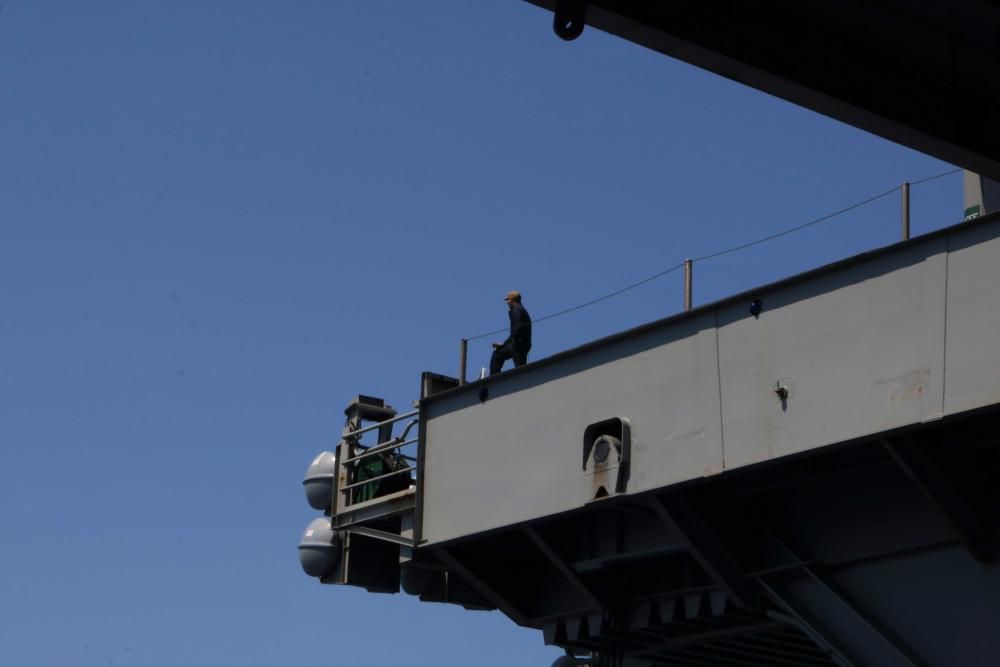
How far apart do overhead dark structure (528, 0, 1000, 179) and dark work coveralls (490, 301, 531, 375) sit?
13.3m

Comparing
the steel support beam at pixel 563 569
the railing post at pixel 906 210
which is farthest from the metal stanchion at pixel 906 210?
the steel support beam at pixel 563 569

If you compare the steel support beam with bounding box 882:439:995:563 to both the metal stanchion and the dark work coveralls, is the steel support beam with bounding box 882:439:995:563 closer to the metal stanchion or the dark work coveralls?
the metal stanchion

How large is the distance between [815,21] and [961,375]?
8.08m

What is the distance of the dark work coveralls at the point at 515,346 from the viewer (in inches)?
861

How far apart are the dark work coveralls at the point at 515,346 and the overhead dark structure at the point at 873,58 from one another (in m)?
13.3

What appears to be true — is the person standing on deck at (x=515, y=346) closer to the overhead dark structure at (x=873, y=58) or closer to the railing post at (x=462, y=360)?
the railing post at (x=462, y=360)

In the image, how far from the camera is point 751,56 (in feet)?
26.6

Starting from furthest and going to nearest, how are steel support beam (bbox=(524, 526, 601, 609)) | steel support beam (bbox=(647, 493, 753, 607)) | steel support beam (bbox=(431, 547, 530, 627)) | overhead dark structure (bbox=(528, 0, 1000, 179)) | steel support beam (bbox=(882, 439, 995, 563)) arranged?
1. steel support beam (bbox=(431, 547, 530, 627))
2. steel support beam (bbox=(524, 526, 601, 609))
3. steel support beam (bbox=(647, 493, 753, 607))
4. steel support beam (bbox=(882, 439, 995, 563))
5. overhead dark structure (bbox=(528, 0, 1000, 179))

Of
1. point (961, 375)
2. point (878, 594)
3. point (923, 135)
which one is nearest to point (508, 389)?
point (878, 594)

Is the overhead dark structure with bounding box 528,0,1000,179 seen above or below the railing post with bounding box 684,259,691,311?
below

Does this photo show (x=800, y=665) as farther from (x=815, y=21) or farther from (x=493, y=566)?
(x=815, y=21)

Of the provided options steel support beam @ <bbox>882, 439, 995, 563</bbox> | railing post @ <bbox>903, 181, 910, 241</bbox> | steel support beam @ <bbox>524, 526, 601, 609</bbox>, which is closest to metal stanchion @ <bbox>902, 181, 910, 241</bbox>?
railing post @ <bbox>903, 181, 910, 241</bbox>

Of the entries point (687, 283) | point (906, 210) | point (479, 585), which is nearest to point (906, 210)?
point (906, 210)

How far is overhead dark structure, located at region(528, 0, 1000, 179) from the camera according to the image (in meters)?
8.11
